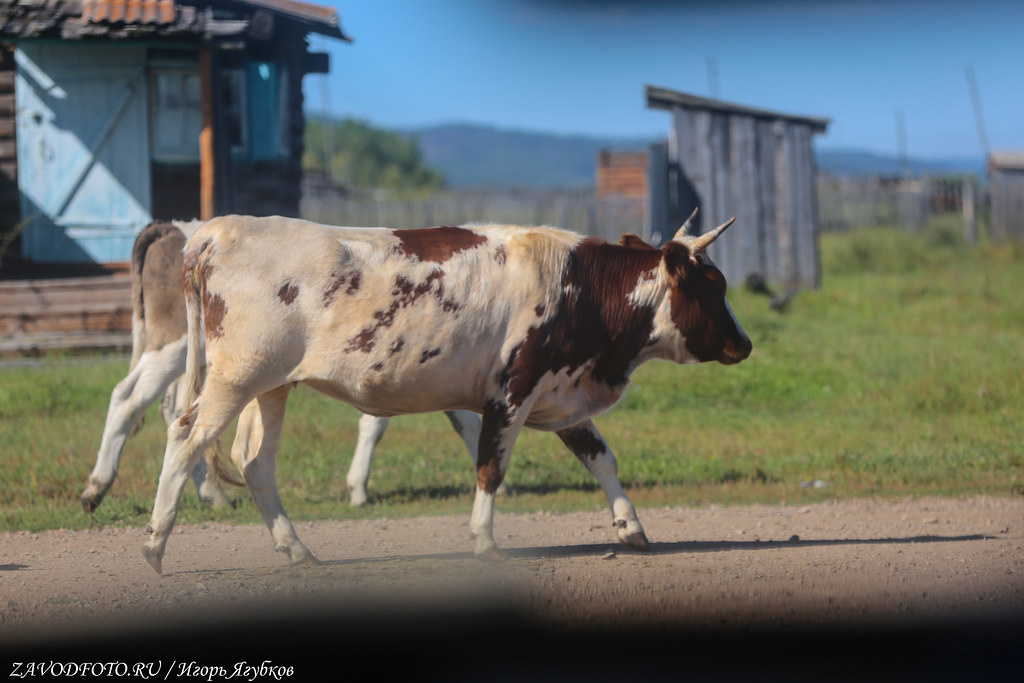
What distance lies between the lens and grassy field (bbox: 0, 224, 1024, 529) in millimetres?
8023

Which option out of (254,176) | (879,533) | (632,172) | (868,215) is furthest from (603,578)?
(632,172)

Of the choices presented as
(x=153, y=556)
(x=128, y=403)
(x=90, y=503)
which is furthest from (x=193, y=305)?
(x=90, y=503)

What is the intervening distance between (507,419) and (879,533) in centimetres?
261

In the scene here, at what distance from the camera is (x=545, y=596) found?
5266 mm

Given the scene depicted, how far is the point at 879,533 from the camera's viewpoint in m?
6.94

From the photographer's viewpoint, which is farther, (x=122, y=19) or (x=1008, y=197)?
(x=1008, y=197)

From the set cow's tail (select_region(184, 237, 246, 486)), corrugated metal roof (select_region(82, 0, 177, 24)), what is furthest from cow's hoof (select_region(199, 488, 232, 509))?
corrugated metal roof (select_region(82, 0, 177, 24))

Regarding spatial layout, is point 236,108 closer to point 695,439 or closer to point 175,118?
point 175,118

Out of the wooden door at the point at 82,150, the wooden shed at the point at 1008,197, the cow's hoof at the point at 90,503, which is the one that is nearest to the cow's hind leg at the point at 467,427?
the cow's hoof at the point at 90,503

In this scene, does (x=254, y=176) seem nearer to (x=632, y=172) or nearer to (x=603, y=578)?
(x=603, y=578)

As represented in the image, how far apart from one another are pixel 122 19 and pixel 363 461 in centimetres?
713

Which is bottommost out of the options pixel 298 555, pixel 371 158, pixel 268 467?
pixel 298 555

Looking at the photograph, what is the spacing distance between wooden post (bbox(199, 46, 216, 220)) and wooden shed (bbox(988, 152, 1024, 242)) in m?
19.6

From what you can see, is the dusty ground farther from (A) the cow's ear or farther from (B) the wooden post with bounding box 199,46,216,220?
(B) the wooden post with bounding box 199,46,216,220
